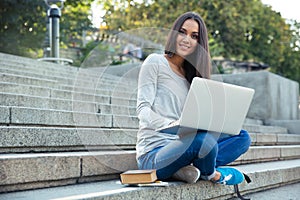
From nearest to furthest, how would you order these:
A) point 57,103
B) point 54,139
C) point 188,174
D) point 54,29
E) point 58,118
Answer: point 188,174
point 54,139
point 58,118
point 57,103
point 54,29

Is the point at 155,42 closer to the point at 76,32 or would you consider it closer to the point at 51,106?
the point at 51,106

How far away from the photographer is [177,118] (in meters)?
2.71

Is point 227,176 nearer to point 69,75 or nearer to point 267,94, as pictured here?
point 69,75

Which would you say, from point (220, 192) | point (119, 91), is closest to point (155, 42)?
point (119, 91)

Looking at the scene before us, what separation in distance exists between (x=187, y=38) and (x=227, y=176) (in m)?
0.88

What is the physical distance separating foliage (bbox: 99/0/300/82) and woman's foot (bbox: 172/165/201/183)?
36.8ft

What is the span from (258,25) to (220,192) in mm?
20065

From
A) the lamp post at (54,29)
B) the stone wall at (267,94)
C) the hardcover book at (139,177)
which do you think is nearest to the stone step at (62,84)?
the hardcover book at (139,177)

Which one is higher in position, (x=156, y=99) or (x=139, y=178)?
(x=156, y=99)

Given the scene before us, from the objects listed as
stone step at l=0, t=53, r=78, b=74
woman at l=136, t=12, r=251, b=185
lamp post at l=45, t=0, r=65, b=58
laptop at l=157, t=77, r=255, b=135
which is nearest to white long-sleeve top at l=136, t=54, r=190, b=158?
woman at l=136, t=12, r=251, b=185

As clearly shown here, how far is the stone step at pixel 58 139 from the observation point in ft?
8.37

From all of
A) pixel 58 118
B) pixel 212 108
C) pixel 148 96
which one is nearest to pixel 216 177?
pixel 212 108

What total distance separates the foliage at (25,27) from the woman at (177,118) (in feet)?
30.8

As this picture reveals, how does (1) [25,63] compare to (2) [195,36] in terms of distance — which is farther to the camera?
(1) [25,63]
